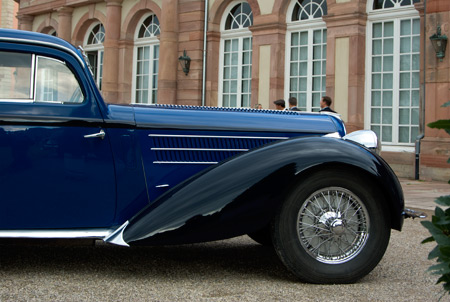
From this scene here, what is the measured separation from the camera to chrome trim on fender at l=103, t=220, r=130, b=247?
13.0 feet

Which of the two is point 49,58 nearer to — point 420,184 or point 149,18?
point 420,184

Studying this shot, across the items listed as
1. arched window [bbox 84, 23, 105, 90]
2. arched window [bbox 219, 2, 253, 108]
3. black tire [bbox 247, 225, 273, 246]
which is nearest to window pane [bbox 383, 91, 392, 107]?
arched window [bbox 219, 2, 253, 108]

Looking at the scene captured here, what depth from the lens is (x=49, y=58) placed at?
4.29 metres

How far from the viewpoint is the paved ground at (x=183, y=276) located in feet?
12.3

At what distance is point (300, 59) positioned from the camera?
1523 cm

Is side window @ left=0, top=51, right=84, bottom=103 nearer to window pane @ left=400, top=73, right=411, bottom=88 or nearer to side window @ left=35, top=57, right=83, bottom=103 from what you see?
side window @ left=35, top=57, right=83, bottom=103

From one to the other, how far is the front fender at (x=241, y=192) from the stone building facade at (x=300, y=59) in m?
8.36

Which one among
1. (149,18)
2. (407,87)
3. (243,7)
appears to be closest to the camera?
(407,87)

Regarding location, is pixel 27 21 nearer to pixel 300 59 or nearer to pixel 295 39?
pixel 295 39

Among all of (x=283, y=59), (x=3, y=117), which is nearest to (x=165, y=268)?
(x=3, y=117)

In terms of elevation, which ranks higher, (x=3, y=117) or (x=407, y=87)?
(x=407, y=87)

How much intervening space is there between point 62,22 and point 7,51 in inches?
749

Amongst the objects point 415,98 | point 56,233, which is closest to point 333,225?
point 56,233

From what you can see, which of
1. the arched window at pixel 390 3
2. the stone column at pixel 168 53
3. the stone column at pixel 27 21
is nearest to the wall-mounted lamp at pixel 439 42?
the arched window at pixel 390 3
